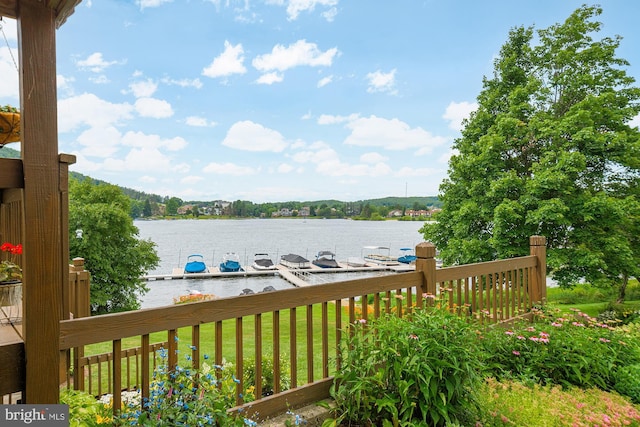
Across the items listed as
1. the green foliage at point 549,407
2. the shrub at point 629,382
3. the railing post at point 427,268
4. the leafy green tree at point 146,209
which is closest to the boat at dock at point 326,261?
the leafy green tree at point 146,209

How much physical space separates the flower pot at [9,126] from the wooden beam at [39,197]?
49cm

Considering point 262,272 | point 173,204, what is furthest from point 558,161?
point 173,204

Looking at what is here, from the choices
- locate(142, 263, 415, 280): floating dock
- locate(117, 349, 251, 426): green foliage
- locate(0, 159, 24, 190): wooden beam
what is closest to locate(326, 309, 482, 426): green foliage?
locate(117, 349, 251, 426): green foliage

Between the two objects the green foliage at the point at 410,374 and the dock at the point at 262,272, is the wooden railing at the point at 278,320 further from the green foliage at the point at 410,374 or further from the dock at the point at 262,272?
the dock at the point at 262,272

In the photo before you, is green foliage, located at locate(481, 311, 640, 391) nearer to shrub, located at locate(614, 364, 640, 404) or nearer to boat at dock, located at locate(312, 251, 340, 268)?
shrub, located at locate(614, 364, 640, 404)

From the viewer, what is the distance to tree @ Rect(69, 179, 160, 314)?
19.7 meters

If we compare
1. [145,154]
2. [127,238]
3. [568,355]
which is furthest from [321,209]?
[568,355]

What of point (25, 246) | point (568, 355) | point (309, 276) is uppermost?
point (25, 246)

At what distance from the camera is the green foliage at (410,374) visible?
253 cm

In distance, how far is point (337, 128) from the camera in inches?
1497

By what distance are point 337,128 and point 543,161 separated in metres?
30.0

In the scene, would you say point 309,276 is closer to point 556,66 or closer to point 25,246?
point 556,66

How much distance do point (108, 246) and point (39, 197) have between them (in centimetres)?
2178

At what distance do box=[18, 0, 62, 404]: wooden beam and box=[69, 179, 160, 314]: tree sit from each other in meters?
20.6
